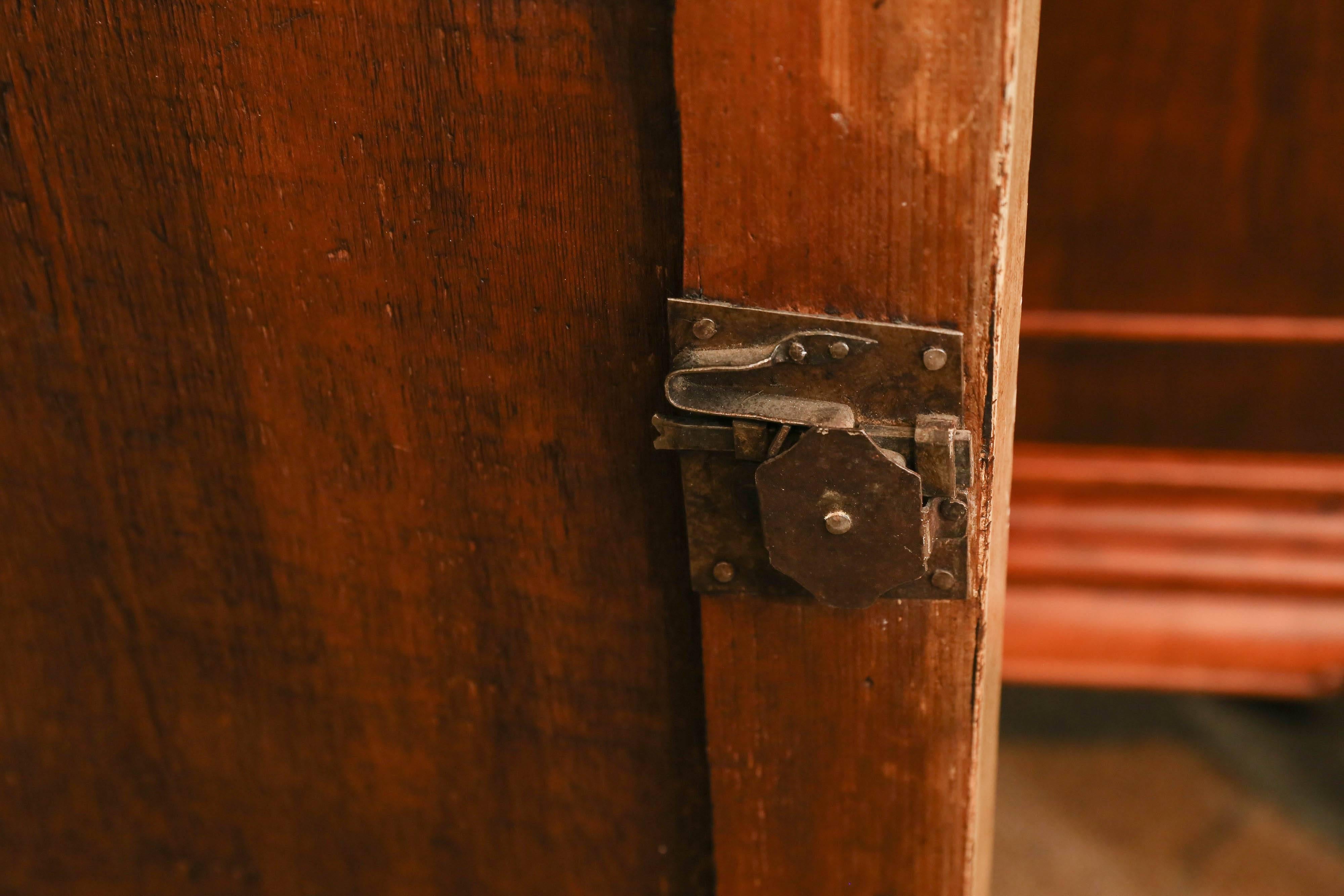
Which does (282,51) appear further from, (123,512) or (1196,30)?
(1196,30)

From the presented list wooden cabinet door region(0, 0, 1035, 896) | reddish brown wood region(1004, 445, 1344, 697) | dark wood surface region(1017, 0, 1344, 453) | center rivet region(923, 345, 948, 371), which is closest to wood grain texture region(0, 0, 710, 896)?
wooden cabinet door region(0, 0, 1035, 896)

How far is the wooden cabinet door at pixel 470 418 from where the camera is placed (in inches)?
15.4

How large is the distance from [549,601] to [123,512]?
0.22 metres

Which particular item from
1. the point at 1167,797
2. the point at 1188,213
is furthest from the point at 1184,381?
the point at 1167,797

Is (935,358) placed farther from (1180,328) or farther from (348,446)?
(1180,328)

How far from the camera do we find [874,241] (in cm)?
39

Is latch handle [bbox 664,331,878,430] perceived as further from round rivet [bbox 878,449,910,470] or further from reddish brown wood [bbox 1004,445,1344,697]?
reddish brown wood [bbox 1004,445,1344,697]

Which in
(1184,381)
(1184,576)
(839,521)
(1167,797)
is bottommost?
(1167,797)

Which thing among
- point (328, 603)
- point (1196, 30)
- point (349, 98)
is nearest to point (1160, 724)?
point (1196, 30)

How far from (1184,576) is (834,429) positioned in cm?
86

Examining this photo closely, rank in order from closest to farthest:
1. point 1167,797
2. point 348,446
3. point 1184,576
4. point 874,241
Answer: point 874,241
point 348,446
point 1184,576
point 1167,797

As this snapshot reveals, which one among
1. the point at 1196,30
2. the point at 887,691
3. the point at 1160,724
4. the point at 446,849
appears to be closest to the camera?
the point at 887,691

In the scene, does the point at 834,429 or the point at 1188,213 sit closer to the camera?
the point at 834,429

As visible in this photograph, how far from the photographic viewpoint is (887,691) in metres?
0.48
